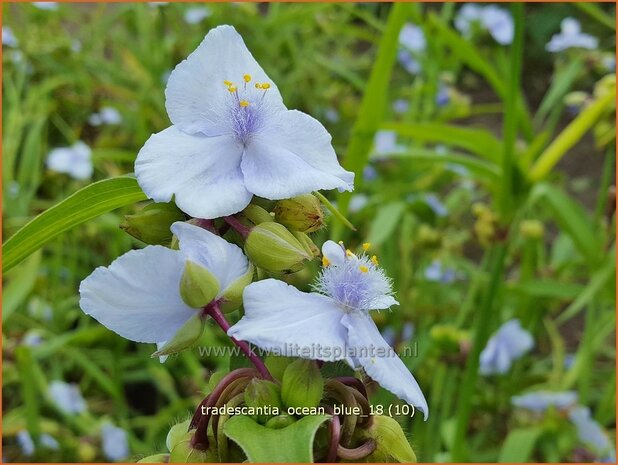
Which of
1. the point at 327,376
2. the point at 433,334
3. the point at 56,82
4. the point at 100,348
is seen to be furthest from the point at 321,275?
the point at 56,82

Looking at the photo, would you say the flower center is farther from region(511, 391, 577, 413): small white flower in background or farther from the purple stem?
region(511, 391, 577, 413): small white flower in background

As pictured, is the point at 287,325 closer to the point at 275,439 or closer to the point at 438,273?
the point at 275,439

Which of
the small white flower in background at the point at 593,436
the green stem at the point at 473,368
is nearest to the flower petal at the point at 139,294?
the green stem at the point at 473,368

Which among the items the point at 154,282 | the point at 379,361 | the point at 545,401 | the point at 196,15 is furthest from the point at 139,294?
the point at 196,15

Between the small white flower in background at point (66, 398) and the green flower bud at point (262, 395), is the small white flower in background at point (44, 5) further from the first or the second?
the green flower bud at point (262, 395)

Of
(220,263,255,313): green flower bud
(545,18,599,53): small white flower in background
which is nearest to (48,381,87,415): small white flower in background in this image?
(220,263,255,313): green flower bud

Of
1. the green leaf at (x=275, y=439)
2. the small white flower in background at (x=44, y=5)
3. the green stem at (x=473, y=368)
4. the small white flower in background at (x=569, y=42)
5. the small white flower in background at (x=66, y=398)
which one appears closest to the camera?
the green leaf at (x=275, y=439)
